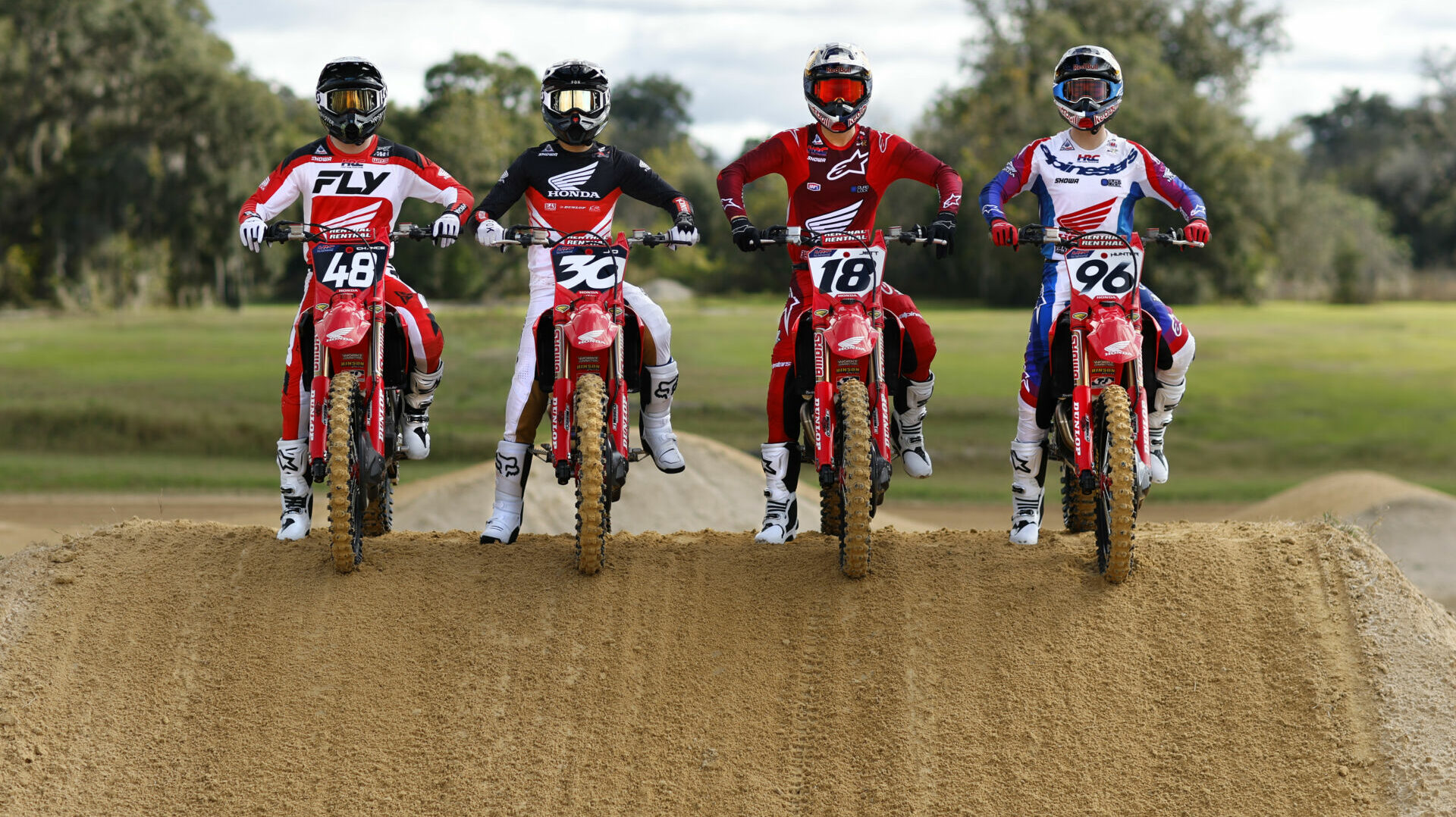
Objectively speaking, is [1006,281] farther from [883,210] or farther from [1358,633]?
[1358,633]

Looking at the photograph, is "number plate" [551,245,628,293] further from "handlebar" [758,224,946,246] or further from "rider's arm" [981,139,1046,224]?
"rider's arm" [981,139,1046,224]

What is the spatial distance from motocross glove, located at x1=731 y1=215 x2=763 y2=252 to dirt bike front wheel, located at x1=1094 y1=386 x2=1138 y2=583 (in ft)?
7.39

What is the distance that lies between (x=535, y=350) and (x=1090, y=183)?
3.64 meters

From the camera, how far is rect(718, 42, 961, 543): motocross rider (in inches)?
303

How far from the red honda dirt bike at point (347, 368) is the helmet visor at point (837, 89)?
8.39 feet

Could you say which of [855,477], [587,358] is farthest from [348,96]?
[855,477]

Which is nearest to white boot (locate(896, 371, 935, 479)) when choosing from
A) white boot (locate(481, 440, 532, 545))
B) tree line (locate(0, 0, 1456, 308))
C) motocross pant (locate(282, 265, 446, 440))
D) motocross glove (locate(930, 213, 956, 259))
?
motocross glove (locate(930, 213, 956, 259))

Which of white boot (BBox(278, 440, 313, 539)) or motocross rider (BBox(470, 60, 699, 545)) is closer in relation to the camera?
motocross rider (BBox(470, 60, 699, 545))

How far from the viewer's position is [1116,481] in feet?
23.0

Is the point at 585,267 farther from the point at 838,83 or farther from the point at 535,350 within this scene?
the point at 838,83

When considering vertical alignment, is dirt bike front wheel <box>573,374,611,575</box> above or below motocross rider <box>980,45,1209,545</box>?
below

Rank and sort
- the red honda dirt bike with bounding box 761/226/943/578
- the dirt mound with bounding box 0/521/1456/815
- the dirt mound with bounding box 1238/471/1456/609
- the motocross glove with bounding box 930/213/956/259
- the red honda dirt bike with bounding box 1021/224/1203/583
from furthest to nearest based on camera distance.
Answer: the dirt mound with bounding box 1238/471/1456/609 → the motocross glove with bounding box 930/213/956/259 → the red honda dirt bike with bounding box 1021/224/1203/583 → the red honda dirt bike with bounding box 761/226/943/578 → the dirt mound with bounding box 0/521/1456/815

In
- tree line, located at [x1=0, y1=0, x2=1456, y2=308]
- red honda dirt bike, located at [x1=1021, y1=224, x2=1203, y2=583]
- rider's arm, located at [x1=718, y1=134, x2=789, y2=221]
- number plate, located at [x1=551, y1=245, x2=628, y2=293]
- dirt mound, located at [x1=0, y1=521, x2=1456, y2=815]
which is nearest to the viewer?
dirt mound, located at [x1=0, y1=521, x2=1456, y2=815]

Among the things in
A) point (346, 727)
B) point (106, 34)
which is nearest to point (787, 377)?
point (346, 727)
